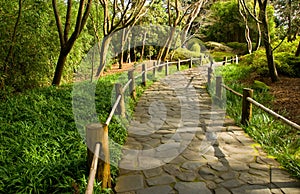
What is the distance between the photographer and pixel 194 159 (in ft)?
11.3

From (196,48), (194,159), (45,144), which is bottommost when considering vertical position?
(194,159)

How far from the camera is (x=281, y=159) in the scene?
10.9 feet

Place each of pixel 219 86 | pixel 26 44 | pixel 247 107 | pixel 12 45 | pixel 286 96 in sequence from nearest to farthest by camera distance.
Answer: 1. pixel 247 107
2. pixel 12 45
3. pixel 286 96
4. pixel 219 86
5. pixel 26 44

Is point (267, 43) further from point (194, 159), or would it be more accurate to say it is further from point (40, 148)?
point (40, 148)

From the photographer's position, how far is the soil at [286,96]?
5262mm

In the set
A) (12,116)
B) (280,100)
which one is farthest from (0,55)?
(280,100)

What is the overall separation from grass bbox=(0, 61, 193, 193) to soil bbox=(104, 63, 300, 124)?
3.42 meters

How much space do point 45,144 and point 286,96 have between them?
595cm

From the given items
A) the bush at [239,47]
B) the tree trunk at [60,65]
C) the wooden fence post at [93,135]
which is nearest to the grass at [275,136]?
the wooden fence post at [93,135]

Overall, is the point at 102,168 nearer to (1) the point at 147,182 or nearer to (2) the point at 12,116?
(1) the point at 147,182

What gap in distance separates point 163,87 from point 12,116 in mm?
5316

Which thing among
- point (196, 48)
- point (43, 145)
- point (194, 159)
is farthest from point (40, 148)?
point (196, 48)

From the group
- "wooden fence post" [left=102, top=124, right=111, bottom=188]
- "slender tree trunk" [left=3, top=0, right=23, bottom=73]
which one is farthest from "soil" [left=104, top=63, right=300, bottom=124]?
"slender tree trunk" [left=3, top=0, right=23, bottom=73]

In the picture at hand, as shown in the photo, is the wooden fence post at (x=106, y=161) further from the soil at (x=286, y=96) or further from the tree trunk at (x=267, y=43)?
the tree trunk at (x=267, y=43)
